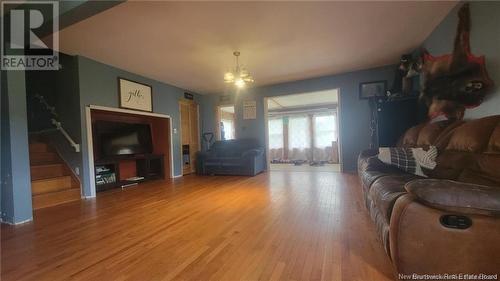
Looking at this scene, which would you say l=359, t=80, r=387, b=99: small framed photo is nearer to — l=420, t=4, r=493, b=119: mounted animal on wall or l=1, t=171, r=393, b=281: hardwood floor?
l=420, t=4, r=493, b=119: mounted animal on wall

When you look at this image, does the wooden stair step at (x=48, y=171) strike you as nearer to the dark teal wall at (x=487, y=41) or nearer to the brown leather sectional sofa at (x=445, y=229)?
the brown leather sectional sofa at (x=445, y=229)

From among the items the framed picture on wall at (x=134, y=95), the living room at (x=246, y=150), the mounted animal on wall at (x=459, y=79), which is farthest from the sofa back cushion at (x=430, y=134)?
the framed picture on wall at (x=134, y=95)

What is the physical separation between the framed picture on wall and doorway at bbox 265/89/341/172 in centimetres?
434

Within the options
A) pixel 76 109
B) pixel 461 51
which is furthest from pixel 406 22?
pixel 76 109

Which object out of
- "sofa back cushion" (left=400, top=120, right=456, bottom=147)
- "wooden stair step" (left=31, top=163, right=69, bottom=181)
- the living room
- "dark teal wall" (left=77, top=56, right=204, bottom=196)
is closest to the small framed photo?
the living room

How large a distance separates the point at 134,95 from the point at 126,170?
175 cm

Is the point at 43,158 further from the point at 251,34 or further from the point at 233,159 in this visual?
the point at 251,34

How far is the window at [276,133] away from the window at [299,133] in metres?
0.36

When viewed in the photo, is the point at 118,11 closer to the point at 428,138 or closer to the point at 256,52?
the point at 256,52

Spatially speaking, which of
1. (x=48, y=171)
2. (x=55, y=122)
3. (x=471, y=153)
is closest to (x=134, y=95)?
(x=55, y=122)

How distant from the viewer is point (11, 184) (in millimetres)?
2482

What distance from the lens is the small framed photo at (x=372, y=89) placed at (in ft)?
15.9

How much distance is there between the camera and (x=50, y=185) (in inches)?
133

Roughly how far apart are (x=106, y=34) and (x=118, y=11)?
72cm
